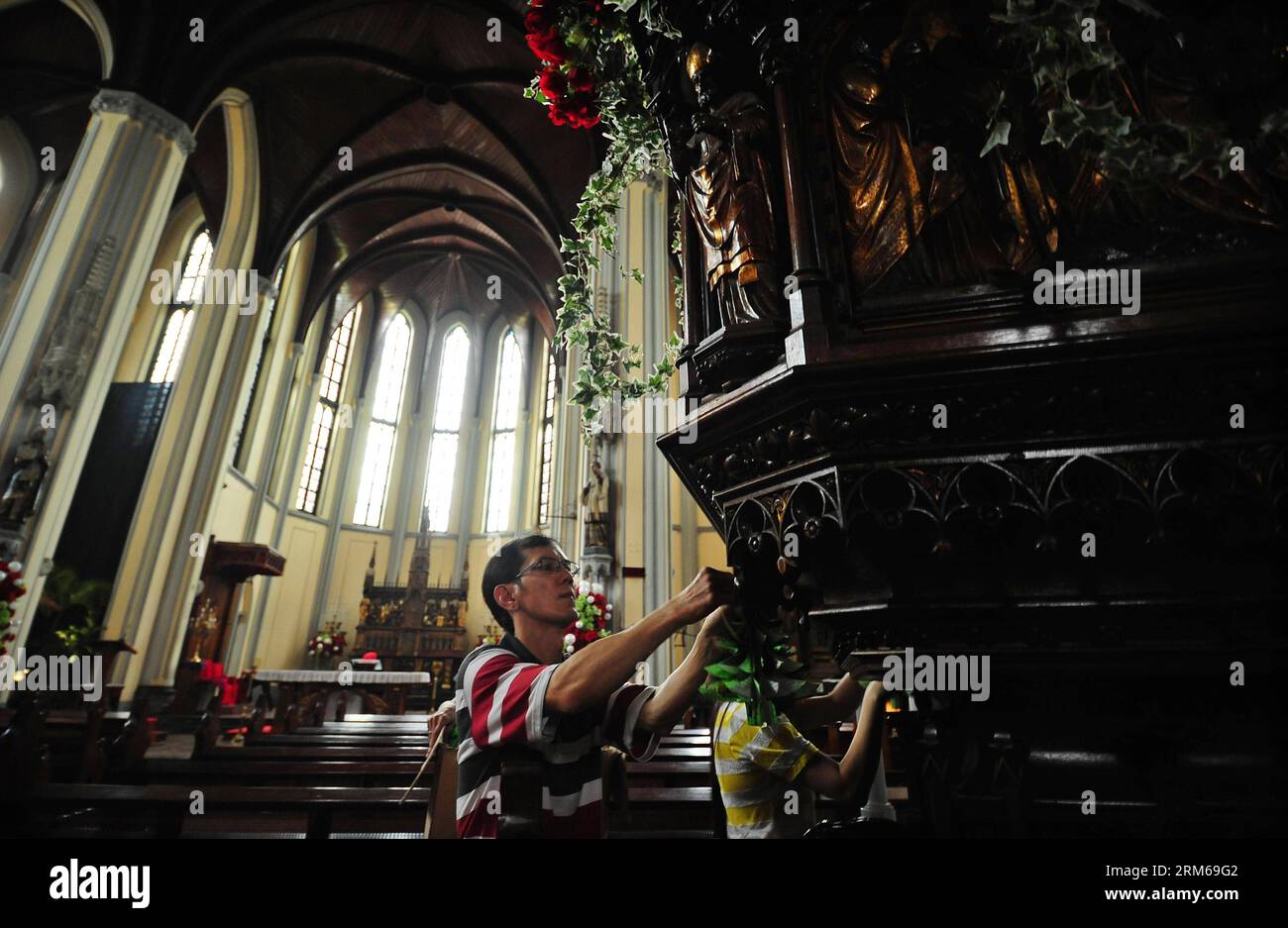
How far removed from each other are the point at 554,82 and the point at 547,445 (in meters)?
15.9

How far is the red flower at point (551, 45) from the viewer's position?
1.45 m

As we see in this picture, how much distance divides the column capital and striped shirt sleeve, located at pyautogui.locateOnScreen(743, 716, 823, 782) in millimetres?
9172

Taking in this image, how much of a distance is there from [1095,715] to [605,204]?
4.93 feet

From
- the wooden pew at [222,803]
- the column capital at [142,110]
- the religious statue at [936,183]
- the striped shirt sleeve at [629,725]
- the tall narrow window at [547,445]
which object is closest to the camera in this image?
the religious statue at [936,183]

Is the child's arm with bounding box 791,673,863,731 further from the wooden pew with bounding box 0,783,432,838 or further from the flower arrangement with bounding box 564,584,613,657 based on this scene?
the flower arrangement with bounding box 564,584,613,657

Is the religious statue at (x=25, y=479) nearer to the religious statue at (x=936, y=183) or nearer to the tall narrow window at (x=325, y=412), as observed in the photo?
the religious statue at (x=936, y=183)

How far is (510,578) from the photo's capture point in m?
1.49

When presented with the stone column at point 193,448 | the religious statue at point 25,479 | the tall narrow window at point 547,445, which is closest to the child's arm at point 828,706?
the religious statue at point 25,479

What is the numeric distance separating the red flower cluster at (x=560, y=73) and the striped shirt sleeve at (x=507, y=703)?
1.19m

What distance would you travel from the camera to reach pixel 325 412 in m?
17.0

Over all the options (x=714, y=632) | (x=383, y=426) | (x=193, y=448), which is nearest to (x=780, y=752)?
(x=714, y=632)

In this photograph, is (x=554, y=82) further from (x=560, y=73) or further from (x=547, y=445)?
(x=547, y=445)

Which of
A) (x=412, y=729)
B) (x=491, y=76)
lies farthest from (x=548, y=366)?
(x=412, y=729)
